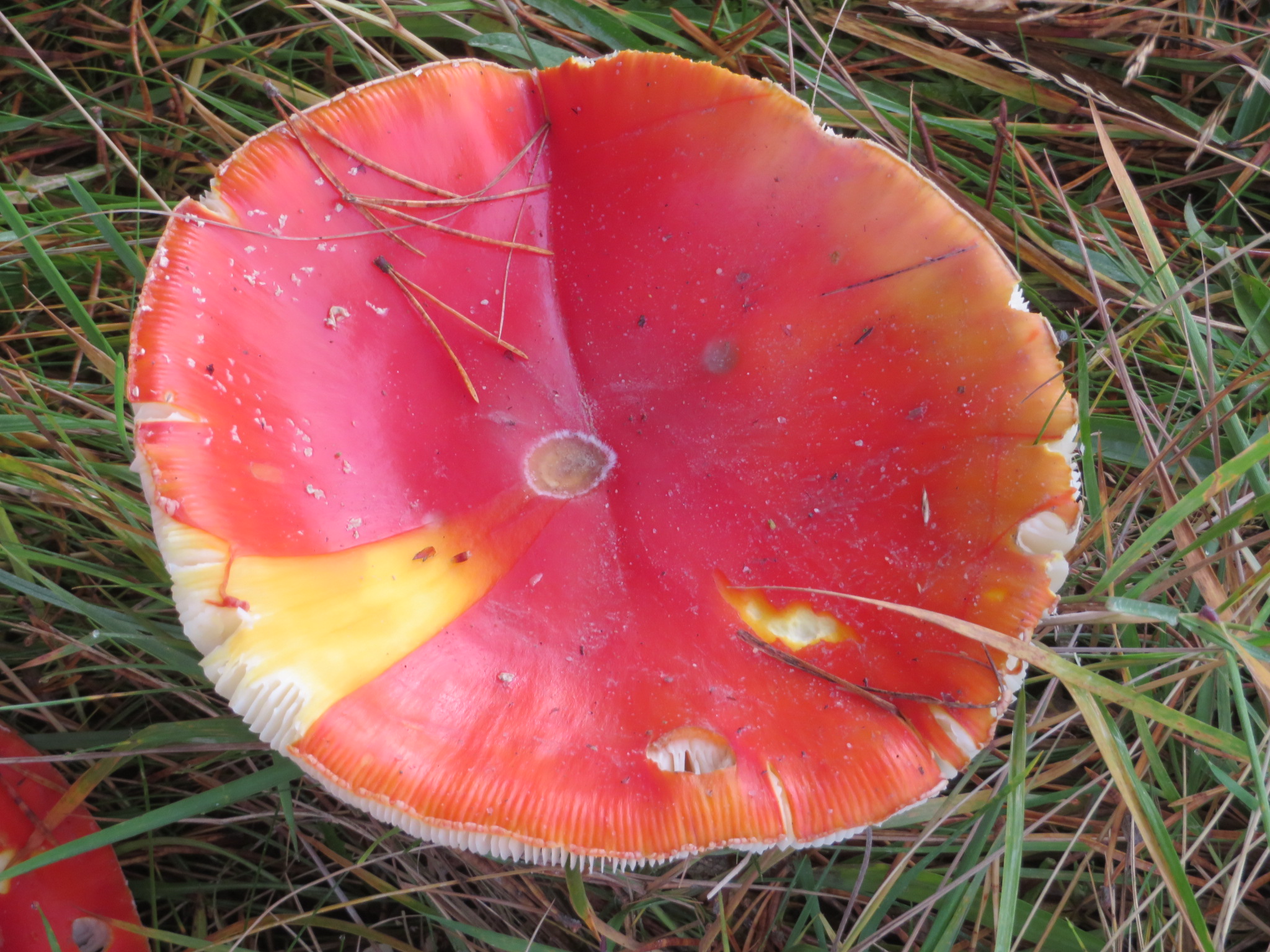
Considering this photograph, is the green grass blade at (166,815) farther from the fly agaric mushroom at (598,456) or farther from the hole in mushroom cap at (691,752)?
the hole in mushroom cap at (691,752)

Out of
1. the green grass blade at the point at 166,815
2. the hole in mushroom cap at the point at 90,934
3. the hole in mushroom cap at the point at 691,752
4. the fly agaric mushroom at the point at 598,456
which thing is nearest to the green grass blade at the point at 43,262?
the fly agaric mushroom at the point at 598,456

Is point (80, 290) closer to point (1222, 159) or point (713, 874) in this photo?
point (713, 874)

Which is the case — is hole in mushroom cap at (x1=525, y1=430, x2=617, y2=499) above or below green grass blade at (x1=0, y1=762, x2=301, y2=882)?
above

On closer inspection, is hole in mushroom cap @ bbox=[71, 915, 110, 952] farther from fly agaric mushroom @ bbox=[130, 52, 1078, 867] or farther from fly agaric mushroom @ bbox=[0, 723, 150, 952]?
fly agaric mushroom @ bbox=[130, 52, 1078, 867]

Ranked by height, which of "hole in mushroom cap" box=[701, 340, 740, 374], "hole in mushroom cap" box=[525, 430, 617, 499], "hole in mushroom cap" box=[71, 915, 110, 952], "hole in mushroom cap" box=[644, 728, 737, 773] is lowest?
"hole in mushroom cap" box=[71, 915, 110, 952]

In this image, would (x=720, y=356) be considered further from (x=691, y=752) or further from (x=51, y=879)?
(x=51, y=879)

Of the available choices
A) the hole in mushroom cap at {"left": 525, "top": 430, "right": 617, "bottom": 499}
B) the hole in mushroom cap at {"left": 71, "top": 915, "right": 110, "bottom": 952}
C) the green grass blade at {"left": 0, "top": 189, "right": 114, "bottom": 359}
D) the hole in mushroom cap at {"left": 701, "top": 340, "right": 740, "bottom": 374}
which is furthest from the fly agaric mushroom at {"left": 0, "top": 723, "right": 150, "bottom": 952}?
the hole in mushroom cap at {"left": 701, "top": 340, "right": 740, "bottom": 374}

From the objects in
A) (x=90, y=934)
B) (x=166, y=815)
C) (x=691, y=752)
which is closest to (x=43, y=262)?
(x=166, y=815)

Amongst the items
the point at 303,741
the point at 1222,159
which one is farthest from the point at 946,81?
the point at 303,741
